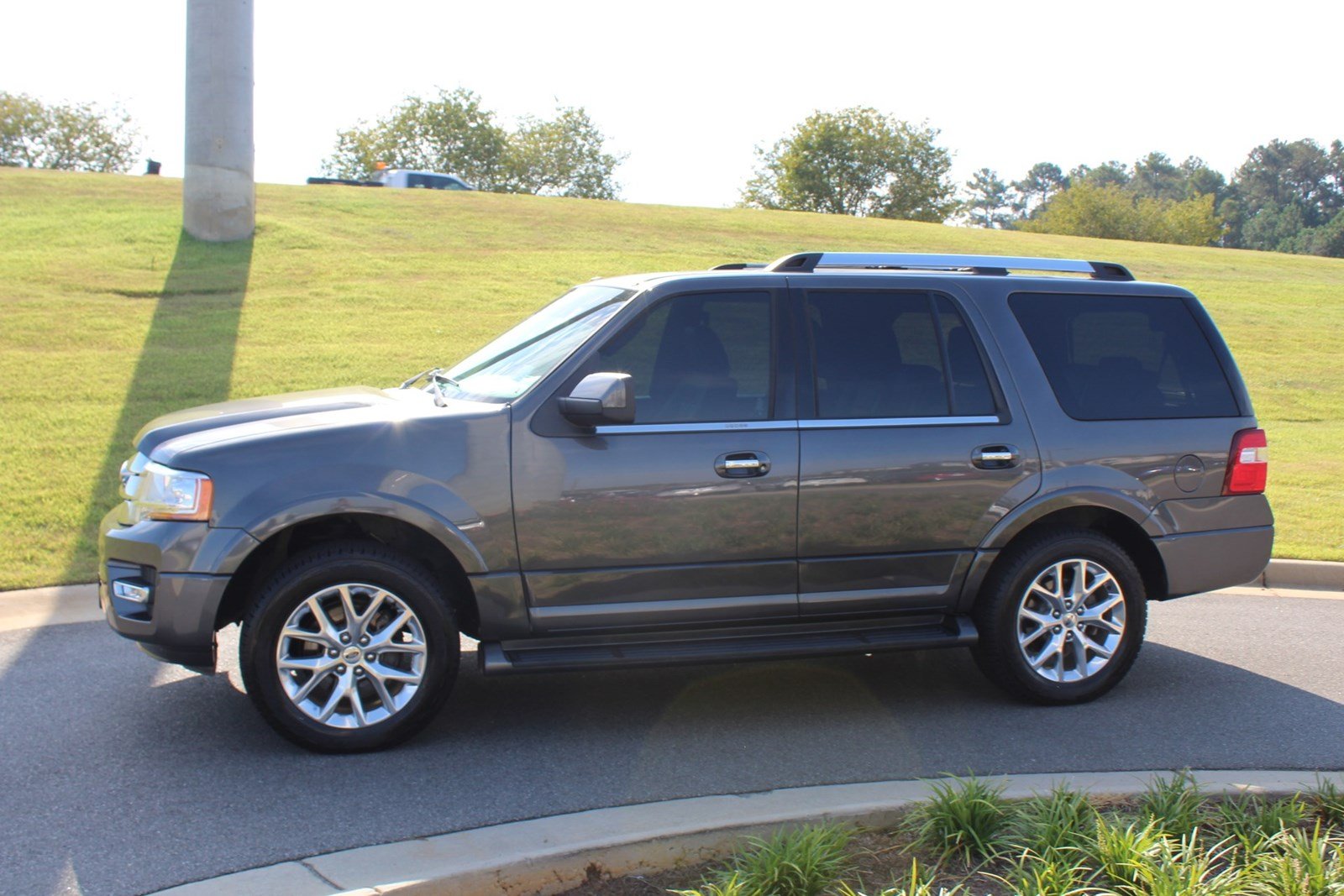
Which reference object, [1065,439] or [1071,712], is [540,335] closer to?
[1065,439]

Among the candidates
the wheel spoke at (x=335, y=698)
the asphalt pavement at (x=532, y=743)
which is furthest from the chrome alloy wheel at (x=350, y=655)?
the asphalt pavement at (x=532, y=743)

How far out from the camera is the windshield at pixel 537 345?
5.16 m

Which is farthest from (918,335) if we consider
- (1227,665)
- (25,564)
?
(25,564)

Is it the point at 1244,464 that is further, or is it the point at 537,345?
the point at 1244,464

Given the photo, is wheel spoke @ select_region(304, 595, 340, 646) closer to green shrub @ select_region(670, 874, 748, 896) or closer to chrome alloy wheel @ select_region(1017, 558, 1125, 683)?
green shrub @ select_region(670, 874, 748, 896)

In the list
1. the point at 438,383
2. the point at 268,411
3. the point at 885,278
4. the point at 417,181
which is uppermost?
the point at 417,181

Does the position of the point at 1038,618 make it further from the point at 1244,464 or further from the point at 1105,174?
the point at 1105,174

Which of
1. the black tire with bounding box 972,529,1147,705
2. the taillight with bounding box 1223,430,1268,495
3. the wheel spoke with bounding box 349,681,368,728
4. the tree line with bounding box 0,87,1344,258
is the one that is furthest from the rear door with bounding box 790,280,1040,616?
the tree line with bounding box 0,87,1344,258

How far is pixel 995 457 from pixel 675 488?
149 centimetres

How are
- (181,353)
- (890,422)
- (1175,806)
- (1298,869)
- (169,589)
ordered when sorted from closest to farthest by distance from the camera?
(1298,869) < (1175,806) < (169,589) < (890,422) < (181,353)

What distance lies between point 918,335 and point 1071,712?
1.86 meters

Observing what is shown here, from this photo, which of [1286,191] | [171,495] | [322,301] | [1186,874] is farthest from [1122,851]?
[1286,191]

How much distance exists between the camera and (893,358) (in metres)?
5.45

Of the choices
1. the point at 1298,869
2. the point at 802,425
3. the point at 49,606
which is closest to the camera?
the point at 1298,869
